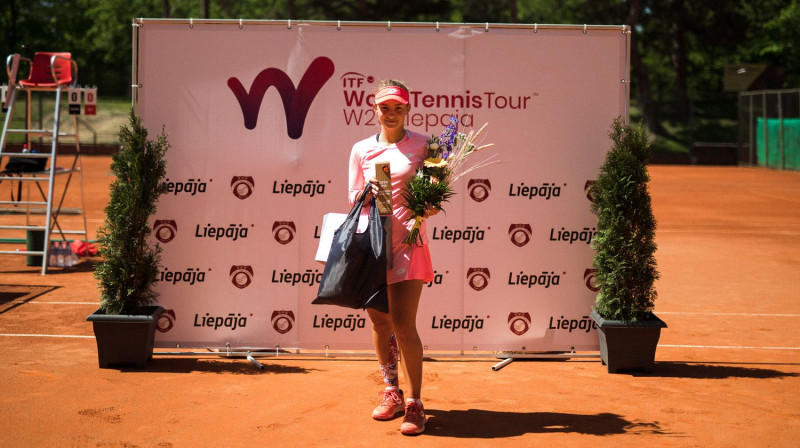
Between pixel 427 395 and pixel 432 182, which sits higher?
pixel 432 182

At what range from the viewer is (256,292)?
326 inches

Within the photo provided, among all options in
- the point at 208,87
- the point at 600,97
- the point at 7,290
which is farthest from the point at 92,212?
the point at 600,97

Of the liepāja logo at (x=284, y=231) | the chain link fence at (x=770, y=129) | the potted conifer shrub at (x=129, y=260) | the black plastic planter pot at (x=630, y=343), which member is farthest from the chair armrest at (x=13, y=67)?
the chain link fence at (x=770, y=129)

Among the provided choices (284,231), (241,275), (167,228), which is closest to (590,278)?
(284,231)

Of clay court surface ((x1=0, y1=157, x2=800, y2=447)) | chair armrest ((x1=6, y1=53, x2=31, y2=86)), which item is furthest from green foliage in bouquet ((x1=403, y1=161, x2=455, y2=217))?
chair armrest ((x1=6, y1=53, x2=31, y2=86))

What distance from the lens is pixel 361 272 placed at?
6.17 m

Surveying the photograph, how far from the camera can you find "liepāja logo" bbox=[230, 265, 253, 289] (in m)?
8.27

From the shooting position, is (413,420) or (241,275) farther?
(241,275)

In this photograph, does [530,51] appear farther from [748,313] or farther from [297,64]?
[748,313]

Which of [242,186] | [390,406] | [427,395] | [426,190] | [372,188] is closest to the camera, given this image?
[426,190]

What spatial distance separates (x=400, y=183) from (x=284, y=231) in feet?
7.33

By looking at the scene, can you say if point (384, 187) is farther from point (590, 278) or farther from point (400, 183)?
point (590, 278)

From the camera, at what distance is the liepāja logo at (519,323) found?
8344mm

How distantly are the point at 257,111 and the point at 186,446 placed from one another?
3.26 metres
